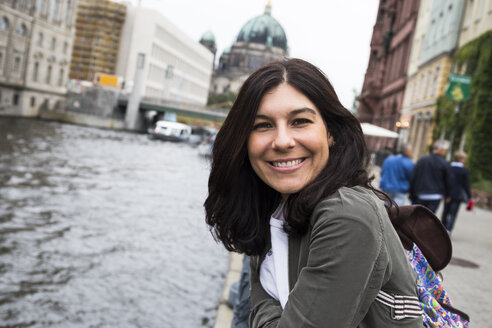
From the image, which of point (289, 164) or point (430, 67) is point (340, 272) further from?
point (430, 67)

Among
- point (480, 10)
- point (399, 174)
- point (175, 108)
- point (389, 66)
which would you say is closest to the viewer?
point (399, 174)

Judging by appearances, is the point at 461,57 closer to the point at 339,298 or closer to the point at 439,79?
the point at 439,79

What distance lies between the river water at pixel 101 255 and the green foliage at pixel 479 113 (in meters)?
10.2

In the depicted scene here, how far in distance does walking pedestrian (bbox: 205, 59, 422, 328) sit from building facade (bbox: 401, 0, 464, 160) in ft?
78.0

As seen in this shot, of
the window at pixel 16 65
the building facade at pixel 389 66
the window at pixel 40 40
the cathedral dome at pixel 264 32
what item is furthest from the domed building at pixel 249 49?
the window at pixel 16 65

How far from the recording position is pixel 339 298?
136 centimetres

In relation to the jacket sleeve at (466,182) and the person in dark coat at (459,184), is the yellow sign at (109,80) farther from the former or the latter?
the jacket sleeve at (466,182)

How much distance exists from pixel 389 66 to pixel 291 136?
44.4 m

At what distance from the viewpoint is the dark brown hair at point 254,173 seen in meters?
1.63

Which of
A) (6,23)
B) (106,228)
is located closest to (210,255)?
(106,228)

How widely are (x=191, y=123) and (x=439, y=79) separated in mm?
73603

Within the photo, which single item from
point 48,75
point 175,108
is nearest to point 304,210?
point 48,75

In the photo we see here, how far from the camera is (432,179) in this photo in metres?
8.80

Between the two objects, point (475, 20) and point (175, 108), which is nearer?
point (475, 20)
